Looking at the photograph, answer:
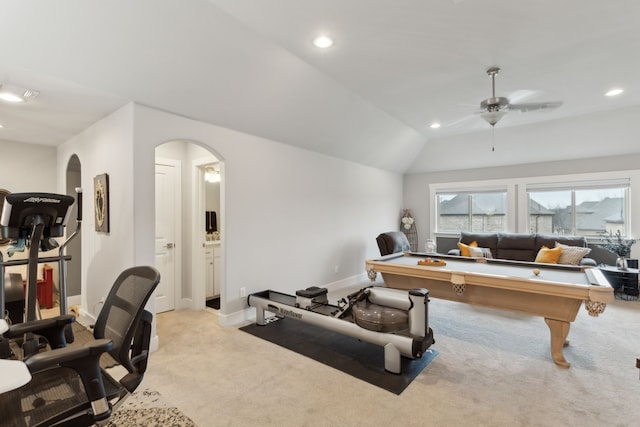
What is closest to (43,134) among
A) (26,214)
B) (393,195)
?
(26,214)

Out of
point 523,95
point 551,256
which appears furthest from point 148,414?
point 551,256

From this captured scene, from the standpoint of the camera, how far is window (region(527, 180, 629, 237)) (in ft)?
17.9

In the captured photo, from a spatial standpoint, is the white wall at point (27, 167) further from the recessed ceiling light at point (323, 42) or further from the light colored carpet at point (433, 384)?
the recessed ceiling light at point (323, 42)

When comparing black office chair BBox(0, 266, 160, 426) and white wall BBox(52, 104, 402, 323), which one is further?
white wall BBox(52, 104, 402, 323)

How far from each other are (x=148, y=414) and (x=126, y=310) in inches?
40.0

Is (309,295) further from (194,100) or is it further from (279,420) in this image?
(194,100)

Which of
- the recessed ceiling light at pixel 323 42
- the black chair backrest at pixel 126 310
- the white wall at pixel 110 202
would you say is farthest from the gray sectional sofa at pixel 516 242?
the black chair backrest at pixel 126 310

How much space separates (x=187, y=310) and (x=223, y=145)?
91.3 inches

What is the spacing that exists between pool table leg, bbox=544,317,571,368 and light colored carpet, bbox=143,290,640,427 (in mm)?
70

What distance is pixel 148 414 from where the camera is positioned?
2.07 meters

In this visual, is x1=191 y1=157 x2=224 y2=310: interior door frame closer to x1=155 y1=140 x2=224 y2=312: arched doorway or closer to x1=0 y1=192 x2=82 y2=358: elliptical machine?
x1=155 y1=140 x2=224 y2=312: arched doorway

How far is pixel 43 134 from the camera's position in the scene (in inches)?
157

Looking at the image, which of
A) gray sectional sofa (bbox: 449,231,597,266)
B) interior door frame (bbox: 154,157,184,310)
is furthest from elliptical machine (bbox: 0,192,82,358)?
gray sectional sofa (bbox: 449,231,597,266)

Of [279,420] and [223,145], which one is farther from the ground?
[223,145]
